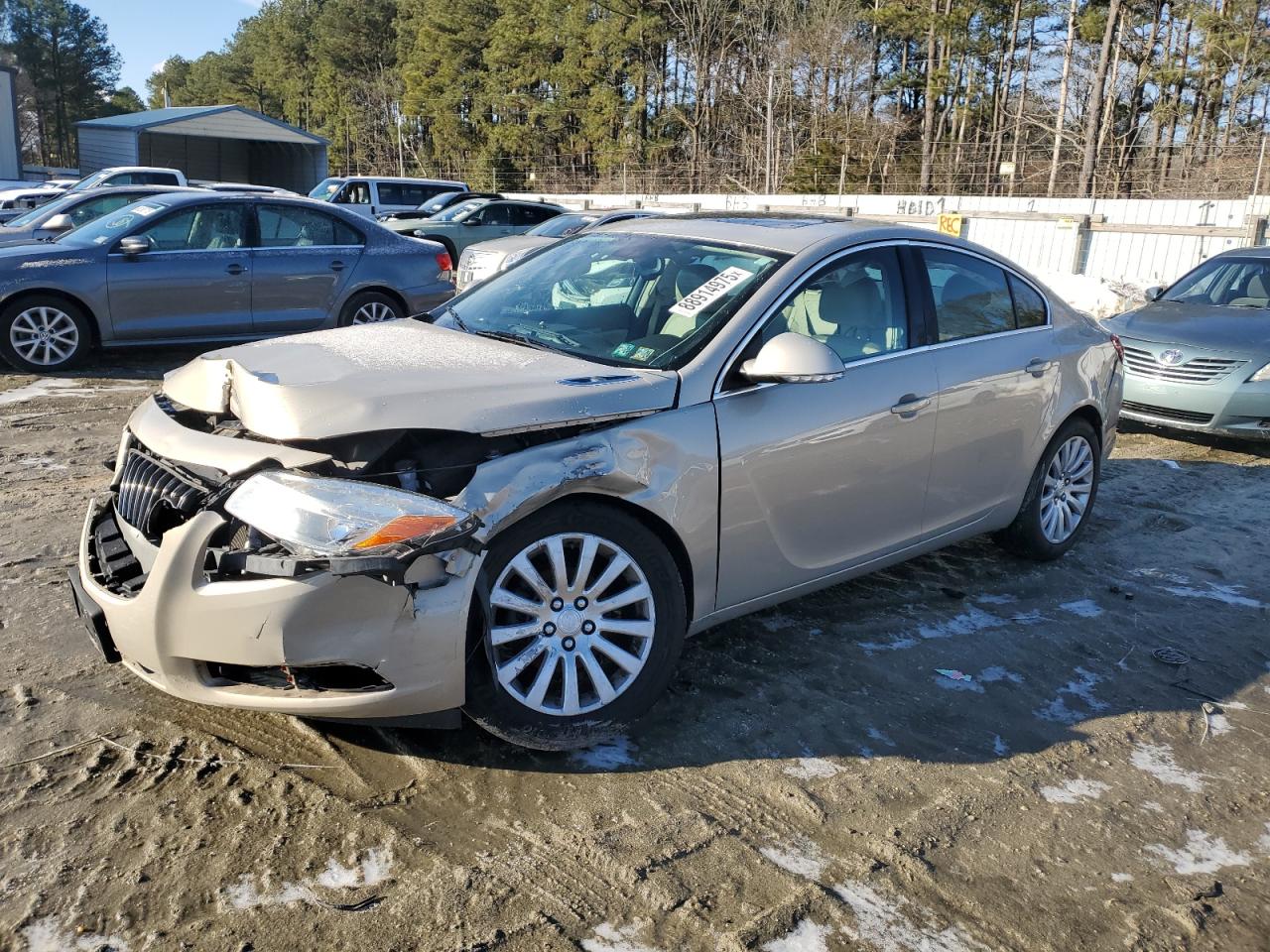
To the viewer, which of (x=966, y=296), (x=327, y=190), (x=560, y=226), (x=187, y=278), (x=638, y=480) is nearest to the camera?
(x=638, y=480)

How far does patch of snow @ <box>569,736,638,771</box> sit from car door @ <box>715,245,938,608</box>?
625mm

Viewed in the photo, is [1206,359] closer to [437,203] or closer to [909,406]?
[909,406]

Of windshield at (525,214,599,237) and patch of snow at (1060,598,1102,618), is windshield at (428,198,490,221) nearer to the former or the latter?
windshield at (525,214,599,237)

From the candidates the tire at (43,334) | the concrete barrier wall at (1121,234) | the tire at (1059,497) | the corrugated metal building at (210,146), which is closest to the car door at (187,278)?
the tire at (43,334)

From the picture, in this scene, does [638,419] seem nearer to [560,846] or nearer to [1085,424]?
[560,846]

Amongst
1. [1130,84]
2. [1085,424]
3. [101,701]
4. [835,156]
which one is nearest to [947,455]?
[1085,424]

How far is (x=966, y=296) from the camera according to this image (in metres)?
4.73

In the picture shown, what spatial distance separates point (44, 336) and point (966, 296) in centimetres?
775

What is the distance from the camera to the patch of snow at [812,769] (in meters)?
3.28

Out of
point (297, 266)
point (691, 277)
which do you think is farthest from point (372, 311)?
point (691, 277)

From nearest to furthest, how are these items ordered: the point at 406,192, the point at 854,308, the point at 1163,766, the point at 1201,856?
the point at 1201,856
the point at 1163,766
the point at 854,308
the point at 406,192

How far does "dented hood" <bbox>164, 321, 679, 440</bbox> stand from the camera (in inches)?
121

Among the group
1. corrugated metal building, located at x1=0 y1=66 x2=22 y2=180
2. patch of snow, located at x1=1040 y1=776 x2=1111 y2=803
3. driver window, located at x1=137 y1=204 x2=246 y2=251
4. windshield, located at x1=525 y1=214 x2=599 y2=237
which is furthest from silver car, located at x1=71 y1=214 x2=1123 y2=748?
corrugated metal building, located at x1=0 y1=66 x2=22 y2=180

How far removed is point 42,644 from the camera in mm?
3801
